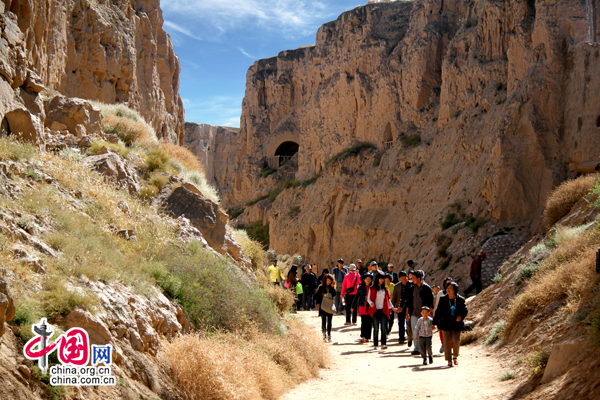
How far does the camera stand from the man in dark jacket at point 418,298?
10.4 metres

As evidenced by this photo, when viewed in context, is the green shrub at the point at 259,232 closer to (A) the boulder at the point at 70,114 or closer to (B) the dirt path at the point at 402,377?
(A) the boulder at the point at 70,114

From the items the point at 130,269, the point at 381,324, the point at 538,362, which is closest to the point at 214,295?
the point at 130,269

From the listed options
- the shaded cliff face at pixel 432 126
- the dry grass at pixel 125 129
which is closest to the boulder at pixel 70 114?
the dry grass at pixel 125 129

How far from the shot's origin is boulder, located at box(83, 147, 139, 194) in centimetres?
1008

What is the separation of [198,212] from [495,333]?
684 centimetres

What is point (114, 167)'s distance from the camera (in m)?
10.4

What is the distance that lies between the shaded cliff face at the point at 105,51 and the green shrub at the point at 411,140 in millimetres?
11946

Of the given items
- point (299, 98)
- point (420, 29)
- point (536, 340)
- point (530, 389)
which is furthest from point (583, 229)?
point (299, 98)

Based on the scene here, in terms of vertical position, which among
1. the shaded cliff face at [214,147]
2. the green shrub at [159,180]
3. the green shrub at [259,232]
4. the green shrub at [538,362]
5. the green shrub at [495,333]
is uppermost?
the shaded cliff face at [214,147]

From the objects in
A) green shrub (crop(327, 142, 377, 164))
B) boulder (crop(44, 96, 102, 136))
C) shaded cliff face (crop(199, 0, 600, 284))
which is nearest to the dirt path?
boulder (crop(44, 96, 102, 136))

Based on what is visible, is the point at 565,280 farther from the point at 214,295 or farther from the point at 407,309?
the point at 214,295

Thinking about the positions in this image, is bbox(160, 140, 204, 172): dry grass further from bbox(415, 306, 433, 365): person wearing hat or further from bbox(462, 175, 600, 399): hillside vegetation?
bbox(462, 175, 600, 399): hillside vegetation

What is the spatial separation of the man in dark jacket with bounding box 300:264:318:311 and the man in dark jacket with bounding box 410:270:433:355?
530cm

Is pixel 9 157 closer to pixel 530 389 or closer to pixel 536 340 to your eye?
pixel 530 389
